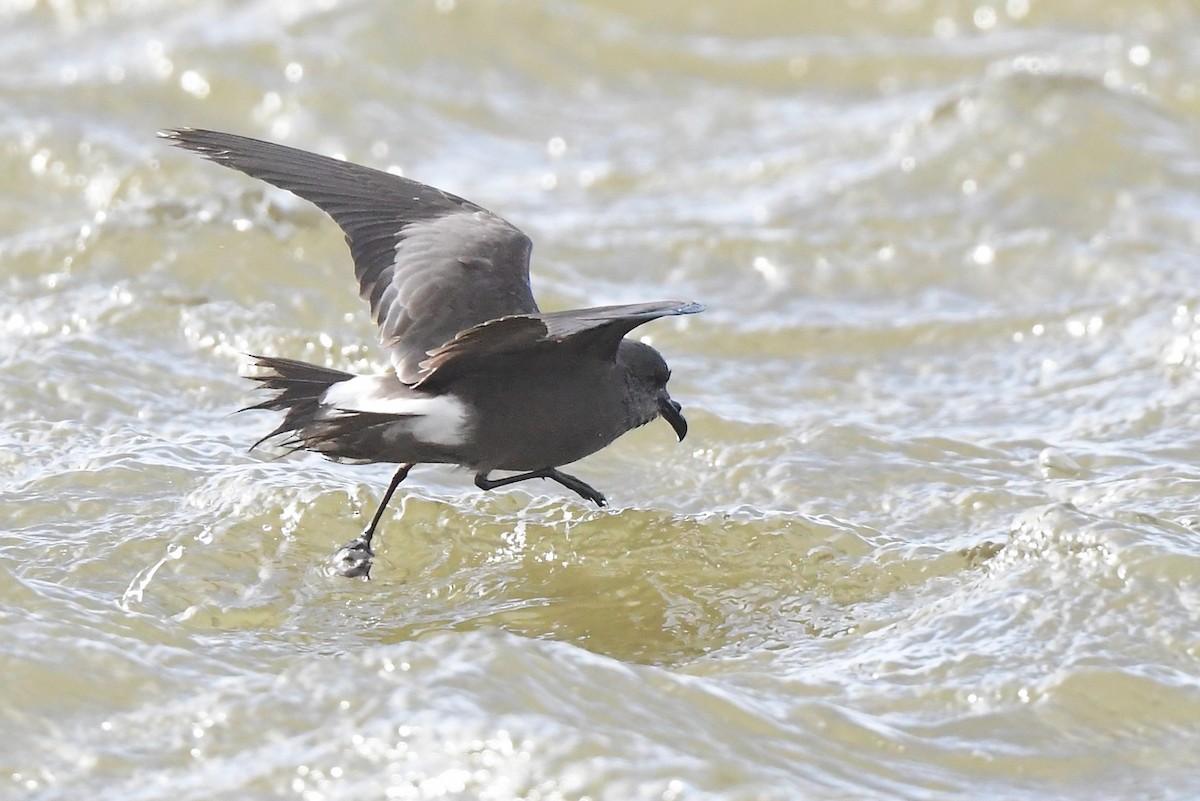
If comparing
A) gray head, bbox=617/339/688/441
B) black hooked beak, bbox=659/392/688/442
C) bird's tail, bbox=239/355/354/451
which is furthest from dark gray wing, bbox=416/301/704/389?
black hooked beak, bbox=659/392/688/442

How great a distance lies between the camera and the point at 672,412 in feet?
19.9

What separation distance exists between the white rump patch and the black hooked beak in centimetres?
91

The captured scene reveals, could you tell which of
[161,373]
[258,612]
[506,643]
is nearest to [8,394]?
[161,373]

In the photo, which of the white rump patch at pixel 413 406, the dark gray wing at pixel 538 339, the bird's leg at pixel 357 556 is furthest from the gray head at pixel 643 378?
the bird's leg at pixel 357 556

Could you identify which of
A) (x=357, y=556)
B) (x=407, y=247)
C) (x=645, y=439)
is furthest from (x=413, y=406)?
(x=645, y=439)

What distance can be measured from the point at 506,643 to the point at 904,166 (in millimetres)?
6193

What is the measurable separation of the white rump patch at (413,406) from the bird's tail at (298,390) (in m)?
0.03

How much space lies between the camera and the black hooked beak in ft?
19.6

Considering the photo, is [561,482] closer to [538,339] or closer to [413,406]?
[413,406]

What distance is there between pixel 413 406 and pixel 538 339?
55cm

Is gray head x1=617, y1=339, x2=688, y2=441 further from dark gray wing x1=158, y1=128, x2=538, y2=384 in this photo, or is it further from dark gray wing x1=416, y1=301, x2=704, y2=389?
dark gray wing x1=158, y1=128, x2=538, y2=384

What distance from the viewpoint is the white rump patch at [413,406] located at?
522cm

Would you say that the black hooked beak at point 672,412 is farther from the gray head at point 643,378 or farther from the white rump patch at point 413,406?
the white rump patch at point 413,406

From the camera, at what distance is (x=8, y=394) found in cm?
655
